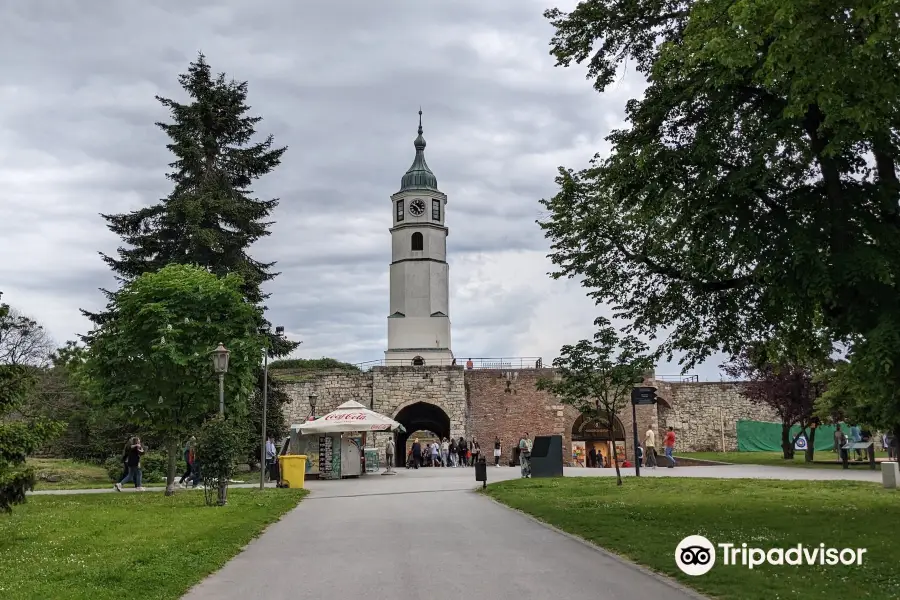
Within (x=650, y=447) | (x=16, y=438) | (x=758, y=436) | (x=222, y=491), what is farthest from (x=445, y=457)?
(x=16, y=438)

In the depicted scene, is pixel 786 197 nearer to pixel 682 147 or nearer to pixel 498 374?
pixel 682 147

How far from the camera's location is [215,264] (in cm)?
3262

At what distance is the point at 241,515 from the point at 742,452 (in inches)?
1457

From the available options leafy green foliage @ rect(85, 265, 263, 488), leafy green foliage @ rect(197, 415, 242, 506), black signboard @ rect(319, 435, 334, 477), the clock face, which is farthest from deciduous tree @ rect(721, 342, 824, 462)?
the clock face

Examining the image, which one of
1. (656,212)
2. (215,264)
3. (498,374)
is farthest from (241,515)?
(498,374)

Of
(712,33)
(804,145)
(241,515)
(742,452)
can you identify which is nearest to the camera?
(712,33)

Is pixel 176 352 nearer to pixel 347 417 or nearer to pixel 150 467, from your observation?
pixel 347 417

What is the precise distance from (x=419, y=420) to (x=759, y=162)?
42.8 meters

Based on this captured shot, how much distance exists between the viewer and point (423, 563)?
29.8ft

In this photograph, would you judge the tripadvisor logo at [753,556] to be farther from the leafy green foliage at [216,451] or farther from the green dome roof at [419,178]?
the green dome roof at [419,178]

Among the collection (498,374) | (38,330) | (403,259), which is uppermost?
(403,259)

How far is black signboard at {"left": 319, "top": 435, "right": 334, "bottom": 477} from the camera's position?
28.7 metres

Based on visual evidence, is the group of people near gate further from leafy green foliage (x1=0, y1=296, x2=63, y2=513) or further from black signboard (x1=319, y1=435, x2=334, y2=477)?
leafy green foliage (x1=0, y1=296, x2=63, y2=513)

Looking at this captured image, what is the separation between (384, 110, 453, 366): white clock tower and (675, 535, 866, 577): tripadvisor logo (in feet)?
160
